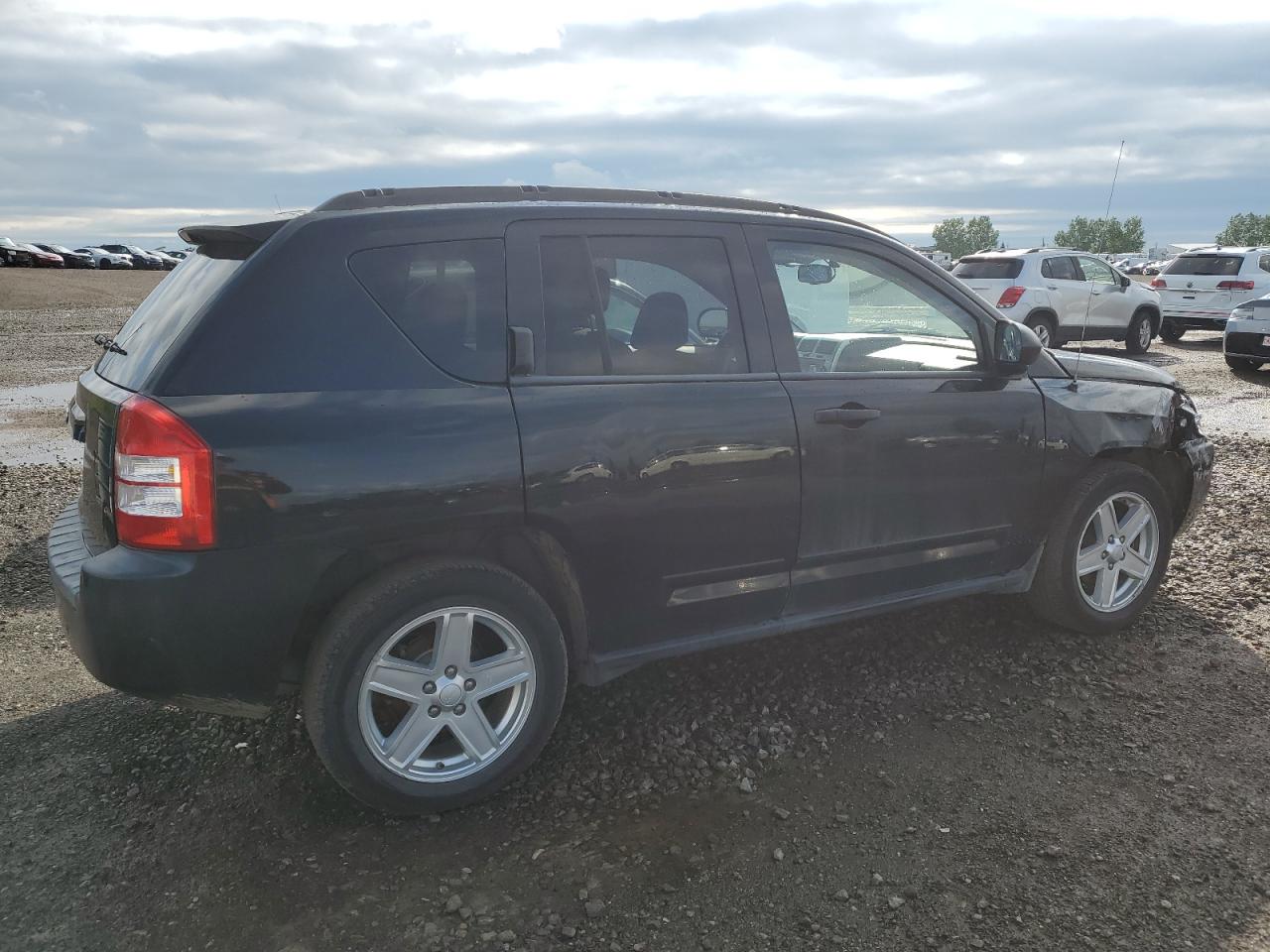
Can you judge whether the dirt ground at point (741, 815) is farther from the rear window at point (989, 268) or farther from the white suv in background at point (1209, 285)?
the white suv in background at point (1209, 285)

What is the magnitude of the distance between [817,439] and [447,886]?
6.09ft

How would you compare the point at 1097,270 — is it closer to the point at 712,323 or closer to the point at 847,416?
the point at 847,416

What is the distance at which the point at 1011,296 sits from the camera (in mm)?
15430

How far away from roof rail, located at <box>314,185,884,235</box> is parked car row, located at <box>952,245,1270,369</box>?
39.6ft

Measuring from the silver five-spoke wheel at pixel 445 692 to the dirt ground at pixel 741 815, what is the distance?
0.21m

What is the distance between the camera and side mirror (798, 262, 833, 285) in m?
3.71

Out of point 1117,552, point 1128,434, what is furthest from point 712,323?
point 1117,552

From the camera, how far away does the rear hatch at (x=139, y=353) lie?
9.49 ft

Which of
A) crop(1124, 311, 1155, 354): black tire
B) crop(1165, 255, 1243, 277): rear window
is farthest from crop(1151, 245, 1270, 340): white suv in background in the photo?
crop(1124, 311, 1155, 354): black tire

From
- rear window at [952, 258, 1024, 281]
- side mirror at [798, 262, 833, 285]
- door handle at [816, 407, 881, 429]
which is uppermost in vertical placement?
rear window at [952, 258, 1024, 281]

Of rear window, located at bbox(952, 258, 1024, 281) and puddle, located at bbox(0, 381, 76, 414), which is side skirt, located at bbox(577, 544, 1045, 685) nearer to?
puddle, located at bbox(0, 381, 76, 414)

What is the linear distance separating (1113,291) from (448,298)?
52.0 ft

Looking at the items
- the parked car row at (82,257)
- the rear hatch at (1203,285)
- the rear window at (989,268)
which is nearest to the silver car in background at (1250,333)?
the rear window at (989,268)

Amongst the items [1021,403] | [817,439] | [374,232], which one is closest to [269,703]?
[374,232]
